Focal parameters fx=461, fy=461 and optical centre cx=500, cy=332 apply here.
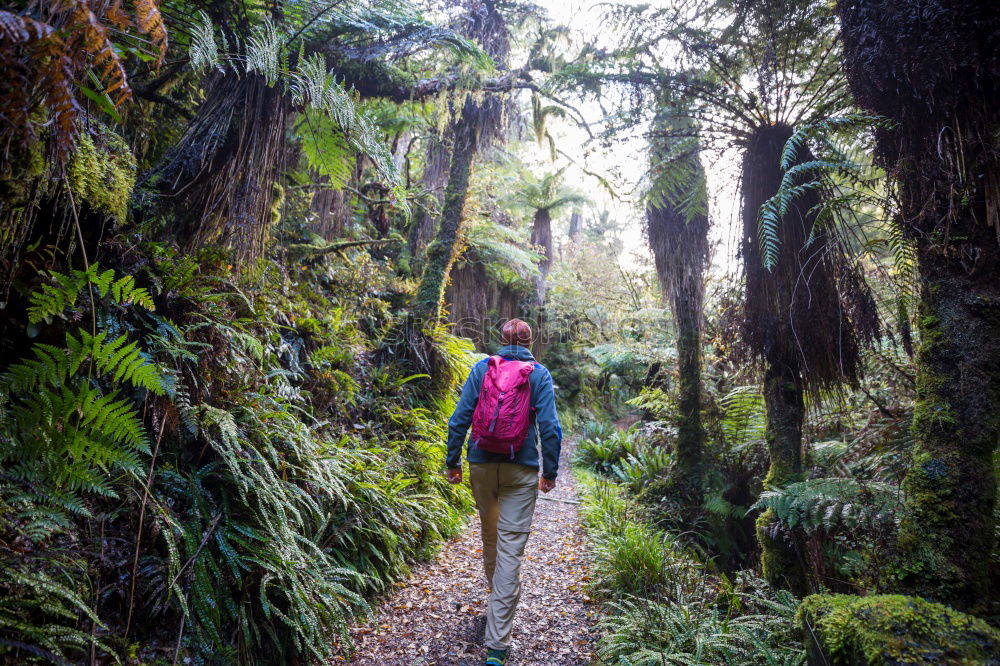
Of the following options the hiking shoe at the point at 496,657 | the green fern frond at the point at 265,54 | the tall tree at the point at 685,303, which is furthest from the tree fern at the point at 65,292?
the tall tree at the point at 685,303

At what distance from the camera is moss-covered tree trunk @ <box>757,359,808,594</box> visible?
3.56 m

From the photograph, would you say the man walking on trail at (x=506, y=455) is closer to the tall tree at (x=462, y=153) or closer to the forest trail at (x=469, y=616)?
the forest trail at (x=469, y=616)

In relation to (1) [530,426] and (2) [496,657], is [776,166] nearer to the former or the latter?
(1) [530,426]

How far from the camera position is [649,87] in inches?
157

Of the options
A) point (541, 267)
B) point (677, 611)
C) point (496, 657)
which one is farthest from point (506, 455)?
point (541, 267)

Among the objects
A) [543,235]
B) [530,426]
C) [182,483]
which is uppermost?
[543,235]

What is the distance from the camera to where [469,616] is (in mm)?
3410

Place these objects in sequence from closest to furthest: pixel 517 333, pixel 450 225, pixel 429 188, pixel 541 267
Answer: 1. pixel 517 333
2. pixel 450 225
3. pixel 429 188
4. pixel 541 267

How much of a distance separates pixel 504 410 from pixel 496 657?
146cm

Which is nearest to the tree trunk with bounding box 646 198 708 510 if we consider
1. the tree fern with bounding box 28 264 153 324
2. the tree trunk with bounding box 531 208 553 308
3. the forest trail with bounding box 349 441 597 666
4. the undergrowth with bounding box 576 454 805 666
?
the undergrowth with bounding box 576 454 805 666

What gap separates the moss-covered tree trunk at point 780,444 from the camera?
11.7 feet

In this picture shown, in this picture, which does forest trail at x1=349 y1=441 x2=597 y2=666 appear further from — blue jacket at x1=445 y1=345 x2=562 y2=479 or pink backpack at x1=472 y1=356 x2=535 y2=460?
pink backpack at x1=472 y1=356 x2=535 y2=460

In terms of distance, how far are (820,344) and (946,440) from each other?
67.2 inches

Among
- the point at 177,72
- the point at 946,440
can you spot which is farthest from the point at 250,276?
the point at 946,440
